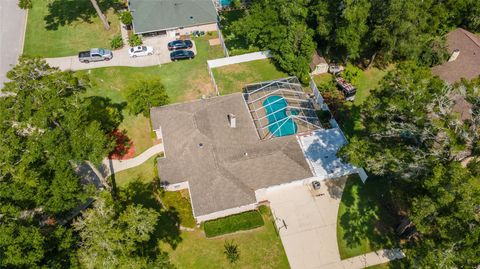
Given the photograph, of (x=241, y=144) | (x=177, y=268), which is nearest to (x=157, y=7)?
(x=241, y=144)

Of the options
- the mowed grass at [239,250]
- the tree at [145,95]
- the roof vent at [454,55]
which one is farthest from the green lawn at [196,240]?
the roof vent at [454,55]

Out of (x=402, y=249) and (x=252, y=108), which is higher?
(x=252, y=108)

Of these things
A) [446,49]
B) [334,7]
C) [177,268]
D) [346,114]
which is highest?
[334,7]

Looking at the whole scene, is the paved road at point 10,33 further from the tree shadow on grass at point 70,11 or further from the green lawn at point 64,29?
the tree shadow on grass at point 70,11

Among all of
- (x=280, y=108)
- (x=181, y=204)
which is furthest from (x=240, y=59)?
(x=181, y=204)

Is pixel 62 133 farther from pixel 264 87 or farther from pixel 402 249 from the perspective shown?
pixel 402 249

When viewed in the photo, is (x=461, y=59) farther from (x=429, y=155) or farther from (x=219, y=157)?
(x=219, y=157)

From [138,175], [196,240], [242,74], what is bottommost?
[196,240]
